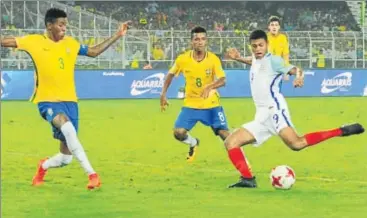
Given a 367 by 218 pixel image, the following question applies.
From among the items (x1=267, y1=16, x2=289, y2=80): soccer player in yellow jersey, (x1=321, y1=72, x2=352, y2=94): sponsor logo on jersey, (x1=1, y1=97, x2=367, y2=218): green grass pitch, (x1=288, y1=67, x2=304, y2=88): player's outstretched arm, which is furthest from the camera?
(x1=321, y1=72, x2=352, y2=94): sponsor logo on jersey

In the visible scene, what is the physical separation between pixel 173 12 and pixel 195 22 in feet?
4.38

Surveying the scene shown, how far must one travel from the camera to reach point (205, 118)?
1500 centimetres

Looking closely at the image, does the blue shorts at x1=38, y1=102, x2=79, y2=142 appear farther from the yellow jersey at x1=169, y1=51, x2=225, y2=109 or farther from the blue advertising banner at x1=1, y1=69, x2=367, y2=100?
the blue advertising banner at x1=1, y1=69, x2=367, y2=100

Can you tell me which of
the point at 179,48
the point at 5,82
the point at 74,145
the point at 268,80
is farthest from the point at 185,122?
the point at 179,48

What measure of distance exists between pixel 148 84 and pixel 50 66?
23.6m

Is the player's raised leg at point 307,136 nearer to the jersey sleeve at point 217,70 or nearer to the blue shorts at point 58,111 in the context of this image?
the blue shorts at point 58,111

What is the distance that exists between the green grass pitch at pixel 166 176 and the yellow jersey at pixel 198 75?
97 centimetres

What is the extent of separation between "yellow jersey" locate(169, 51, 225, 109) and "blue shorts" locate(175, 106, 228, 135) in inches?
3.1

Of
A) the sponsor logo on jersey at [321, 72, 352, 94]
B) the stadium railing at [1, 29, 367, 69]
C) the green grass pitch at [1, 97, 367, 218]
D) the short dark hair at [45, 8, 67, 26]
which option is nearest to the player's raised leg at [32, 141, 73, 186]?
the green grass pitch at [1, 97, 367, 218]

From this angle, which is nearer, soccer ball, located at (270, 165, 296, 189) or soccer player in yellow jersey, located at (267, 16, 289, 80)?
soccer ball, located at (270, 165, 296, 189)

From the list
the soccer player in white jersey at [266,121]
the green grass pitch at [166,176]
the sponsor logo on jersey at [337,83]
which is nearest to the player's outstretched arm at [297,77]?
the soccer player in white jersey at [266,121]

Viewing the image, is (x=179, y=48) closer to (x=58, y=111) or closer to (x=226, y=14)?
(x=226, y=14)

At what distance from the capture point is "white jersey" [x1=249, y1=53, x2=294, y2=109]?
1175 centimetres

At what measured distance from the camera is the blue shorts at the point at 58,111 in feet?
38.8
